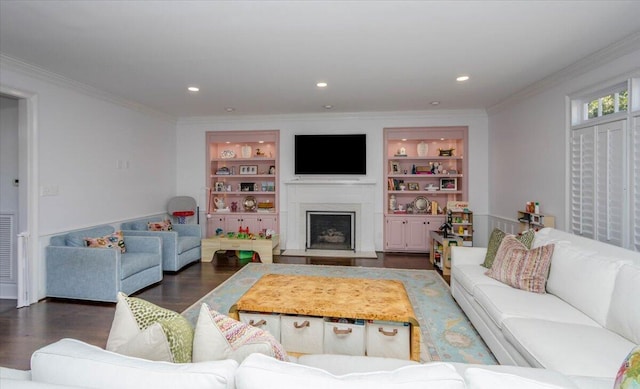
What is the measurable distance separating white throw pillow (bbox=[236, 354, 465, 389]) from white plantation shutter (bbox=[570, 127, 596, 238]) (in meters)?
3.60

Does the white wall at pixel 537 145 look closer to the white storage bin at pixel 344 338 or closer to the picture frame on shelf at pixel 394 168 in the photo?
the picture frame on shelf at pixel 394 168

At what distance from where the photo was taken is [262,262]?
505 cm

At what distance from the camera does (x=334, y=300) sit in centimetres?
229

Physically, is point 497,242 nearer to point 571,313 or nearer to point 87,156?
point 571,313

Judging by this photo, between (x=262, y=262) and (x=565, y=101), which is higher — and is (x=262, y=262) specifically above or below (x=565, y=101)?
below

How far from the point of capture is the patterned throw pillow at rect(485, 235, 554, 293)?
2494 millimetres

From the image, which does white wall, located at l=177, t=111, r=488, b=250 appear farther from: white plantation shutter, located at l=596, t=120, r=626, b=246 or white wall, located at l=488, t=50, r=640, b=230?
white plantation shutter, located at l=596, t=120, r=626, b=246

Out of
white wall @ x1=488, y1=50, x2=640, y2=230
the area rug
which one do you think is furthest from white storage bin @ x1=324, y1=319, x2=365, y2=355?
white wall @ x1=488, y1=50, x2=640, y2=230

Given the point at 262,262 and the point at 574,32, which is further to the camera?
the point at 262,262

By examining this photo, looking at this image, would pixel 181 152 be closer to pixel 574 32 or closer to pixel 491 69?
pixel 491 69

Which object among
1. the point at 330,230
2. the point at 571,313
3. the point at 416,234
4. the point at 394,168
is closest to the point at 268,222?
the point at 330,230

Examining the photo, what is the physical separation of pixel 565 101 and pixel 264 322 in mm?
4208

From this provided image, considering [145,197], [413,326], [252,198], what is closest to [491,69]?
[413,326]

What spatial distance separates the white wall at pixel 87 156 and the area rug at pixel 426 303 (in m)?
2.12
